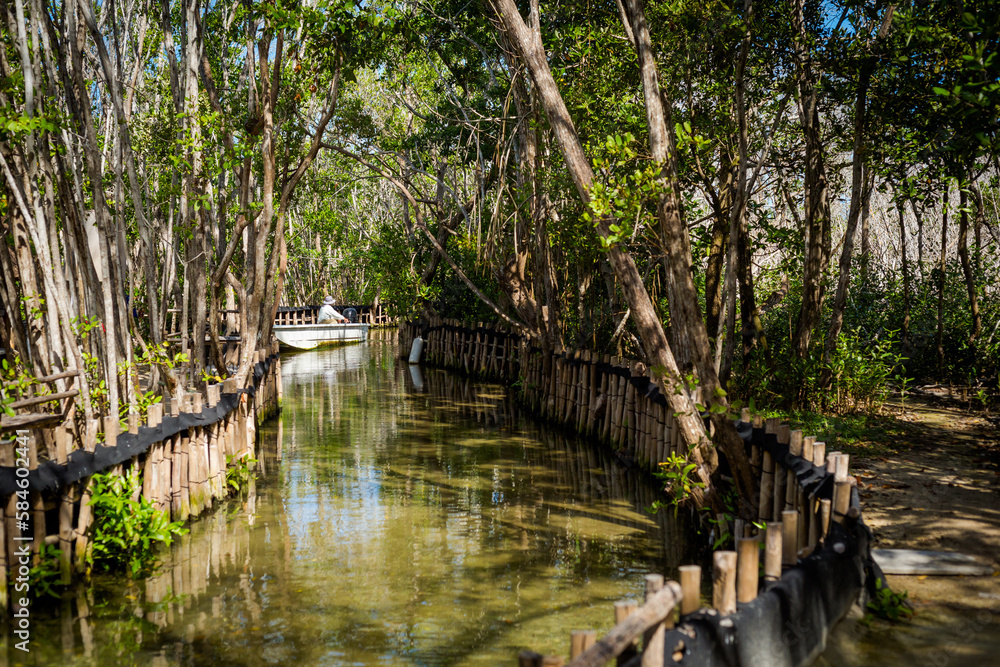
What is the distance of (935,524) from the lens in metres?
5.95

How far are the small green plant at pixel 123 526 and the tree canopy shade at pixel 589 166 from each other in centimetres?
75

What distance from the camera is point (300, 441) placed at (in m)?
11.0

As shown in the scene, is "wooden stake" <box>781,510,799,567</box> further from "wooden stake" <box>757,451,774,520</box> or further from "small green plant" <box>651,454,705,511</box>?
"small green plant" <box>651,454,705,511</box>

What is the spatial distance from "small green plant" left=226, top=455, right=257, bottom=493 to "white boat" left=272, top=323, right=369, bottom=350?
15141 mm

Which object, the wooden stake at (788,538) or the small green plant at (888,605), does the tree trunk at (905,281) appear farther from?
the wooden stake at (788,538)

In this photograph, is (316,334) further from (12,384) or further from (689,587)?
(689,587)

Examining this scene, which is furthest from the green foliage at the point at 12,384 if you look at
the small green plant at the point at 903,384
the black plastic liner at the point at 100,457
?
the small green plant at the point at 903,384

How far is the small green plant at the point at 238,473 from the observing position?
326 inches

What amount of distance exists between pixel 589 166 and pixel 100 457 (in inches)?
182

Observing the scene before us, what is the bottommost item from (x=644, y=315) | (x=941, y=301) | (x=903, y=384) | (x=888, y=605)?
(x=888, y=605)

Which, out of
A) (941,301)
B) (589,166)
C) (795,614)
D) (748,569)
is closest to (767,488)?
(795,614)

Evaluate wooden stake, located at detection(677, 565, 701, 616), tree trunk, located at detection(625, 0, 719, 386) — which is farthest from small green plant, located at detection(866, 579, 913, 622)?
A: tree trunk, located at detection(625, 0, 719, 386)

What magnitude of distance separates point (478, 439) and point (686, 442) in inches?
187

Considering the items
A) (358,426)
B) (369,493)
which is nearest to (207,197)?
(369,493)
